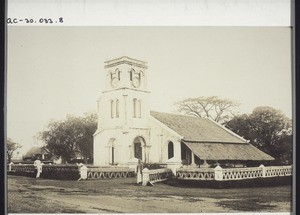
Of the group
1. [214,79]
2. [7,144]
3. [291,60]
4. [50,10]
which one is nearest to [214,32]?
[214,79]

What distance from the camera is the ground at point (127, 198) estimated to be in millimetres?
2221

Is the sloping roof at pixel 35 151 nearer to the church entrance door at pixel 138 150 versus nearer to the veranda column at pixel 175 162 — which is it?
the church entrance door at pixel 138 150

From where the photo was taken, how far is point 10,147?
7.15 ft

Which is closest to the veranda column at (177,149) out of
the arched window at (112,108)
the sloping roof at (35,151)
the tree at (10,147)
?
the arched window at (112,108)

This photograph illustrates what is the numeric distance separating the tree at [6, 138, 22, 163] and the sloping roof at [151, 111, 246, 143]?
745 millimetres

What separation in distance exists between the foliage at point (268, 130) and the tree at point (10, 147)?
1.14m

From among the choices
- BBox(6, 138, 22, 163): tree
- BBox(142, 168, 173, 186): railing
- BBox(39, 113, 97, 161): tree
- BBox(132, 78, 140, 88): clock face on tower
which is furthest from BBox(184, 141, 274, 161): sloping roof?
BBox(6, 138, 22, 163): tree

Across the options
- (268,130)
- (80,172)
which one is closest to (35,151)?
(80,172)

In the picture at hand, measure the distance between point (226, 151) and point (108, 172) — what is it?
677 mm

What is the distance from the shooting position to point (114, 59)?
2.27m

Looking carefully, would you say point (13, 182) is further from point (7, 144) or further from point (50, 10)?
point (50, 10)

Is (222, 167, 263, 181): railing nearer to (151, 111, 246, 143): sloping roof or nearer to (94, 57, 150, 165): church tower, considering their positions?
(151, 111, 246, 143): sloping roof

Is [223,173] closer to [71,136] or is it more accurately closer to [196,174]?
[196,174]

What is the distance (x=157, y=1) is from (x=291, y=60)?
0.78 m
